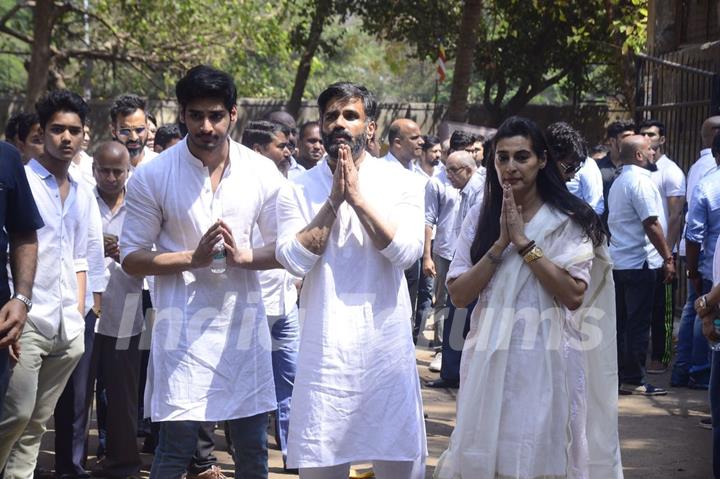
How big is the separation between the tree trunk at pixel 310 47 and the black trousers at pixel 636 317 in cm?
1471

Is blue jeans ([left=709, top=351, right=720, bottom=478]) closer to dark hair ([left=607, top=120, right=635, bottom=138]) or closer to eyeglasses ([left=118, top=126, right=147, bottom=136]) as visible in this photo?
eyeglasses ([left=118, top=126, right=147, bottom=136])

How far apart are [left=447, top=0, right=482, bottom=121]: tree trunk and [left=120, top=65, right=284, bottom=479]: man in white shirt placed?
14.6 metres

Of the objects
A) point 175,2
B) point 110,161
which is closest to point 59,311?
point 110,161

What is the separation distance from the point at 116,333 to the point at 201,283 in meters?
2.07

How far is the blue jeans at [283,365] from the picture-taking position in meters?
7.30

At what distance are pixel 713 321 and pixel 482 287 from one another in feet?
5.50

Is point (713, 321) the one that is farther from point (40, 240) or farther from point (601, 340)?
point (40, 240)

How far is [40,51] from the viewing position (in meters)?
21.7

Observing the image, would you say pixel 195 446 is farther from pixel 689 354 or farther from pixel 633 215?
pixel 689 354

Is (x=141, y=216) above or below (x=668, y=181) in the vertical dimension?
below

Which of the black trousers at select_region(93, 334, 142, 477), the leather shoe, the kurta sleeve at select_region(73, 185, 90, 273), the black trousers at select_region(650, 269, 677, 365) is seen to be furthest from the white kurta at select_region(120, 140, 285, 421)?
the black trousers at select_region(650, 269, 677, 365)

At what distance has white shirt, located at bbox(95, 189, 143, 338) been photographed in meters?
7.04

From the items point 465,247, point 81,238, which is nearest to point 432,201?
point 81,238

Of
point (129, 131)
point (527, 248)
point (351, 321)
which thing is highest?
point (129, 131)
